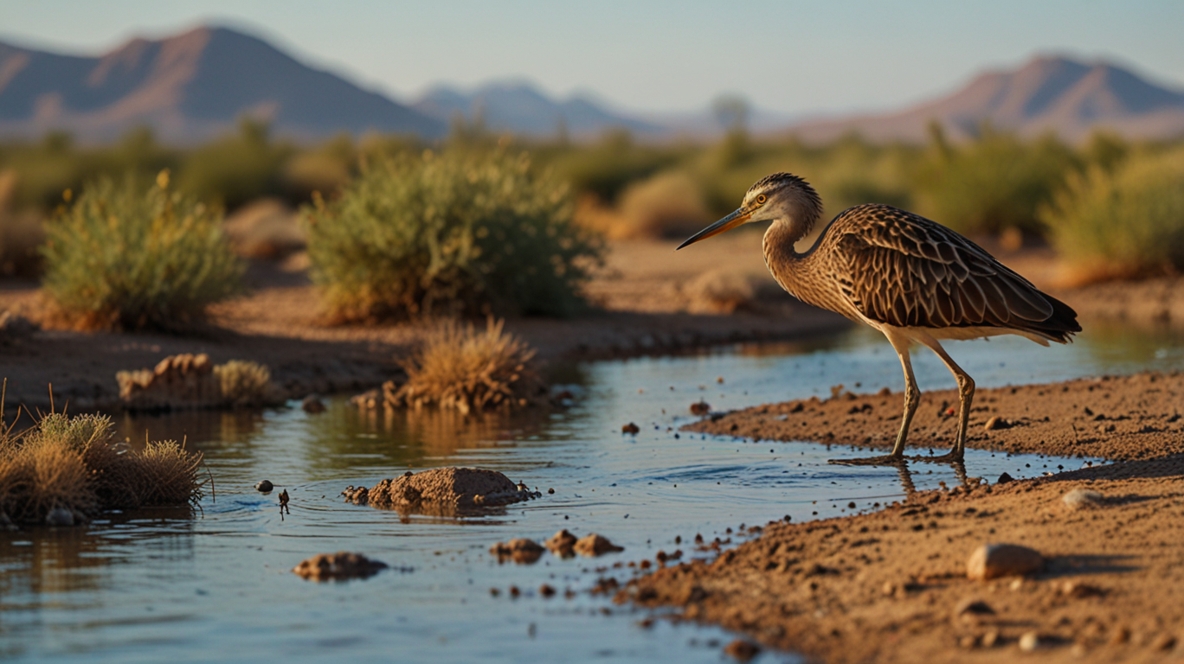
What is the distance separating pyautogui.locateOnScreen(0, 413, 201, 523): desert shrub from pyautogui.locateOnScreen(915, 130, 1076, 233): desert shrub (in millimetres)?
24526

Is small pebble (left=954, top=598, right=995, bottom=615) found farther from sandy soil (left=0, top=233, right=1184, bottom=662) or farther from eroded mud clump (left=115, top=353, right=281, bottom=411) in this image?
eroded mud clump (left=115, top=353, right=281, bottom=411)

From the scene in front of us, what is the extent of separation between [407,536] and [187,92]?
15344 centimetres

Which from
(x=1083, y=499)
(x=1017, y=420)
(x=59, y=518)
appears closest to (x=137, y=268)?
(x=59, y=518)

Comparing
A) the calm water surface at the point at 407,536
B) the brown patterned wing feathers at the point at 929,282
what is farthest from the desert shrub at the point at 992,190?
the brown patterned wing feathers at the point at 929,282

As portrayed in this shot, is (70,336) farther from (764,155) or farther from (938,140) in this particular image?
(764,155)

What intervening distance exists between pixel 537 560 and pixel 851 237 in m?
3.47

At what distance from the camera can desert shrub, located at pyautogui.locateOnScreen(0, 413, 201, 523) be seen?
780cm

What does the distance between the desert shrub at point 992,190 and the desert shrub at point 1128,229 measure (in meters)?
5.03

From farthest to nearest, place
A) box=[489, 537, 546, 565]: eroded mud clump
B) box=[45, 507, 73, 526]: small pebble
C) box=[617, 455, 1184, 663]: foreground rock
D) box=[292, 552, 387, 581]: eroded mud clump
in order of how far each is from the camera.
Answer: box=[45, 507, 73, 526]: small pebble
box=[489, 537, 546, 565]: eroded mud clump
box=[292, 552, 387, 581]: eroded mud clump
box=[617, 455, 1184, 663]: foreground rock

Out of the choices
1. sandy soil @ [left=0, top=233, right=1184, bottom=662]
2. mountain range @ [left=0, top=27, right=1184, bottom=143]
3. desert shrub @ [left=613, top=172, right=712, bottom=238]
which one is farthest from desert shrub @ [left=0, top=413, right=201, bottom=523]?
mountain range @ [left=0, top=27, right=1184, bottom=143]

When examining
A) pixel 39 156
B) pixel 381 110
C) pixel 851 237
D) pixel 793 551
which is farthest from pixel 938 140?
pixel 381 110

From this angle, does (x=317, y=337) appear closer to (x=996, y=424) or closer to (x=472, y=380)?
(x=472, y=380)

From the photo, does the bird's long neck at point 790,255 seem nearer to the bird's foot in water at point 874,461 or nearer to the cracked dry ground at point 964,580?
the bird's foot in water at point 874,461

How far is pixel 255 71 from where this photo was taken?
158m
